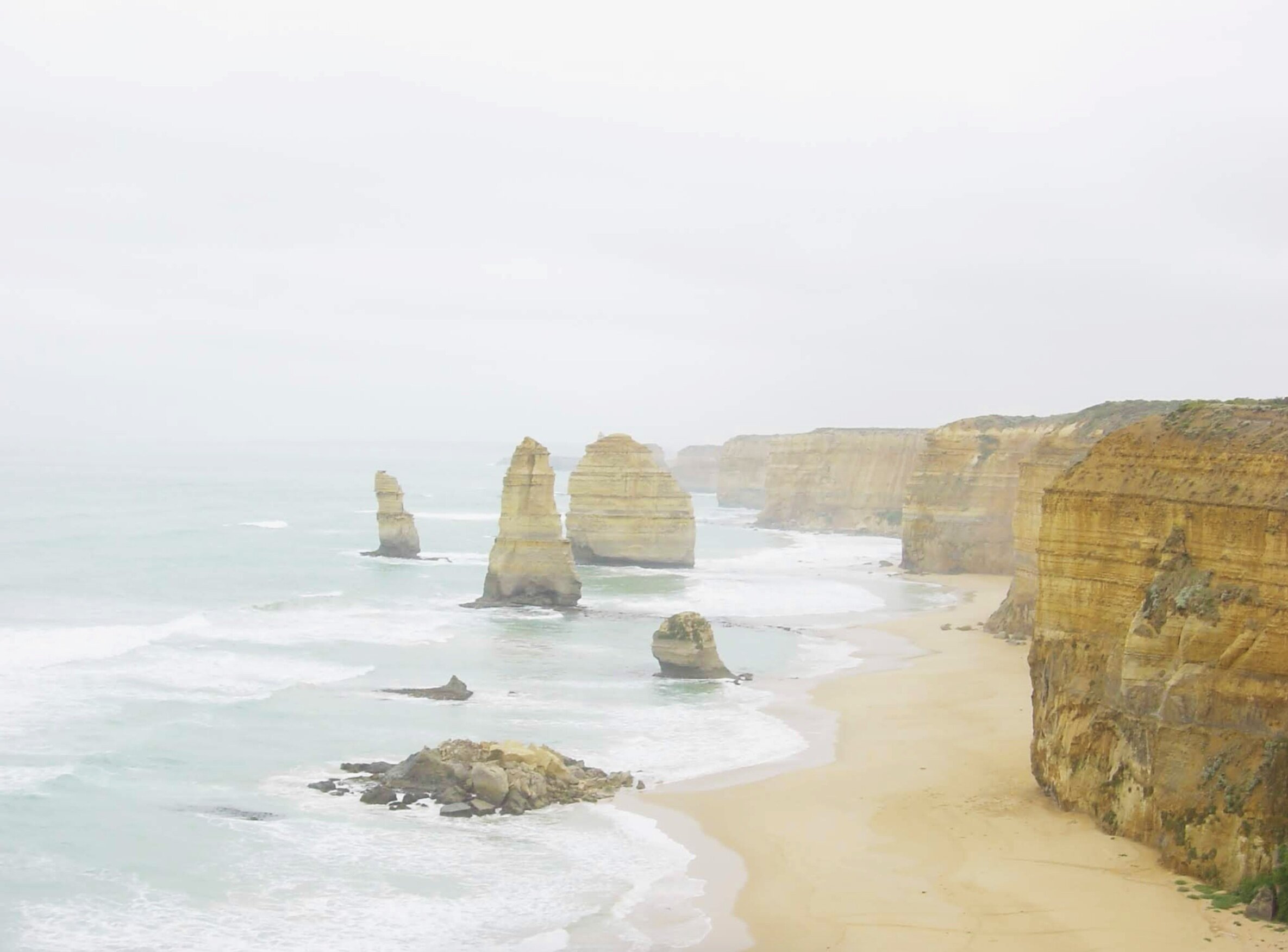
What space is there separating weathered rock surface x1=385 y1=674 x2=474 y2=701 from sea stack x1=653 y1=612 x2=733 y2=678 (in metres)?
4.85

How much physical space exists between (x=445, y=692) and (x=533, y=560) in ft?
54.3

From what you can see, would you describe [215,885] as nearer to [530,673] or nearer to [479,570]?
[530,673]

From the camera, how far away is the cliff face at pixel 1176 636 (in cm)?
1520

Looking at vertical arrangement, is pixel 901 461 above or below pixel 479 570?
above

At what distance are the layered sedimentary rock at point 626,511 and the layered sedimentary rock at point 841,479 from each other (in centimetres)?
2915

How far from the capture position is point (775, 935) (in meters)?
15.3

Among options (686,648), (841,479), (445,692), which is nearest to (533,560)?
(686,648)

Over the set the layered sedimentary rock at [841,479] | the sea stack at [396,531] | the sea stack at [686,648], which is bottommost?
the sea stack at [686,648]

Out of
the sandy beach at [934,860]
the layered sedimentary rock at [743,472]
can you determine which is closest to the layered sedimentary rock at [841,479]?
the layered sedimentary rock at [743,472]

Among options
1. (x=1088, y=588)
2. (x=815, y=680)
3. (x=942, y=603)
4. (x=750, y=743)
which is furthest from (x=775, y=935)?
(x=942, y=603)

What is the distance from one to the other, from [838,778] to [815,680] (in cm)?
1098

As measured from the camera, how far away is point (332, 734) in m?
26.1

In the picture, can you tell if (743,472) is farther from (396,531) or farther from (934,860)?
(934,860)

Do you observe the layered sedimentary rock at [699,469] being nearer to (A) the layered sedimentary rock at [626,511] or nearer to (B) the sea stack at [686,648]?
(A) the layered sedimentary rock at [626,511]
